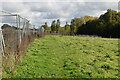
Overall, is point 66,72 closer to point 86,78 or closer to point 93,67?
point 86,78

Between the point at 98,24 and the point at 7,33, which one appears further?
the point at 98,24

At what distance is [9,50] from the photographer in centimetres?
757

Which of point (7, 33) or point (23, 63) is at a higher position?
point (7, 33)

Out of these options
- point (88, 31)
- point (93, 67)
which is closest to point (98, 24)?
point (88, 31)

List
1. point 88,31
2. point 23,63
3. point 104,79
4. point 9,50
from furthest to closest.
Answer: point 88,31, point 23,63, point 9,50, point 104,79

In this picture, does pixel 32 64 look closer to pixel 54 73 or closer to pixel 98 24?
pixel 54 73

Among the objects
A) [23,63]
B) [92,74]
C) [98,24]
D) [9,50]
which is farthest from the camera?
[98,24]

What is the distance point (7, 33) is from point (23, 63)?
1450mm

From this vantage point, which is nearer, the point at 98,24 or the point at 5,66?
the point at 5,66

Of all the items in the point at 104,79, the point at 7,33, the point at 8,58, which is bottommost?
the point at 104,79

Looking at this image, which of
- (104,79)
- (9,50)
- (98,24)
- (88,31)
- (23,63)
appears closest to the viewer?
(104,79)

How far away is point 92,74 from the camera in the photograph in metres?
6.90

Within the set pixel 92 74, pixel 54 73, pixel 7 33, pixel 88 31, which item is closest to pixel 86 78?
pixel 92 74

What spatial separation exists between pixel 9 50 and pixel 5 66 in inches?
40.6
